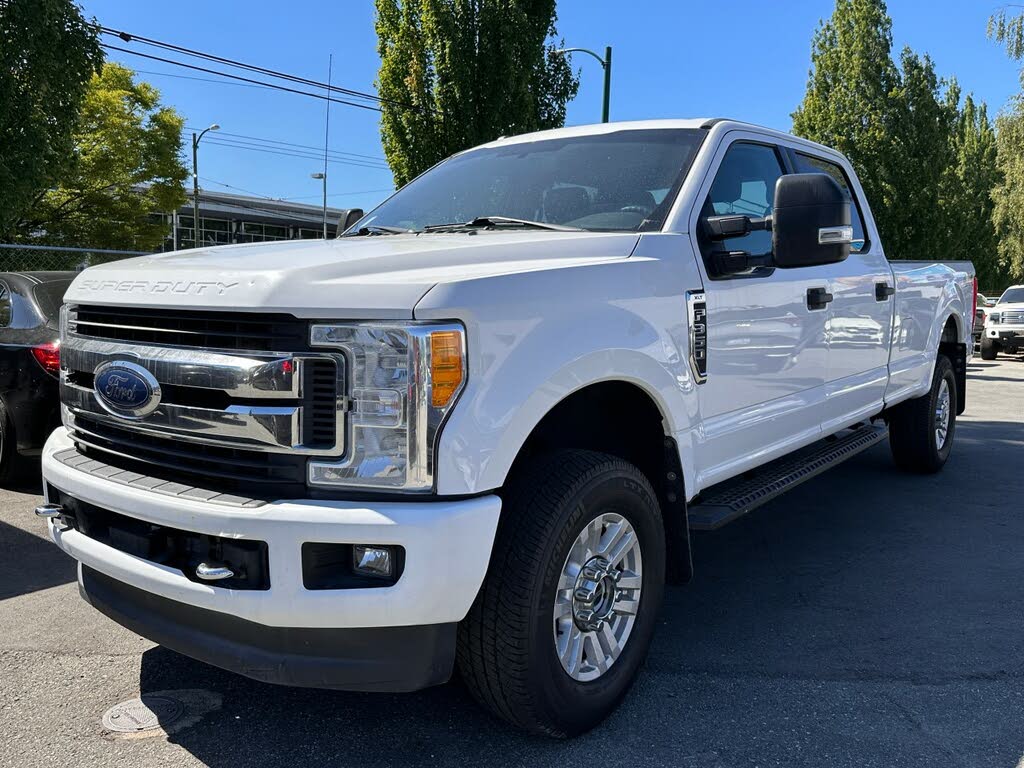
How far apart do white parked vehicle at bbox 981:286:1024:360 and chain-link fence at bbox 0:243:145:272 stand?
18.5m

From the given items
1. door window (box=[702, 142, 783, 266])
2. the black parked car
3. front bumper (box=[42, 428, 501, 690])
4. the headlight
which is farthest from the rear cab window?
door window (box=[702, 142, 783, 266])

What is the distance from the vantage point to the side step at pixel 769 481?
3.33 meters

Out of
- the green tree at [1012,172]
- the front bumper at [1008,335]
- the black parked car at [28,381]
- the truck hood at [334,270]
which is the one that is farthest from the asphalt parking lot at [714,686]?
the green tree at [1012,172]

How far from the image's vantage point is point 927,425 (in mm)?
6211

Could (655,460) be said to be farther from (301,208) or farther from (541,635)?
(301,208)

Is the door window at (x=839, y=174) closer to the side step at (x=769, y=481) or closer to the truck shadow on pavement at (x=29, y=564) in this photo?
the side step at (x=769, y=481)

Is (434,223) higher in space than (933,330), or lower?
higher

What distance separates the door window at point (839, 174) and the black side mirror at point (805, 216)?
1311 mm

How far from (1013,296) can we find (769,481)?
68.4ft

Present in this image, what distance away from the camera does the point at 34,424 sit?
5.46m

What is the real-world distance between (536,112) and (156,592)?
12.5 meters

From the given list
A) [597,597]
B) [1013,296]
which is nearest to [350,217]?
[597,597]

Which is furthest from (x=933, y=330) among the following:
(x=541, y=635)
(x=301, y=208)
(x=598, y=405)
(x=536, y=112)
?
(x=301, y=208)

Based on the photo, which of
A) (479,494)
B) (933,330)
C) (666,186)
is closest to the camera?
(479,494)
